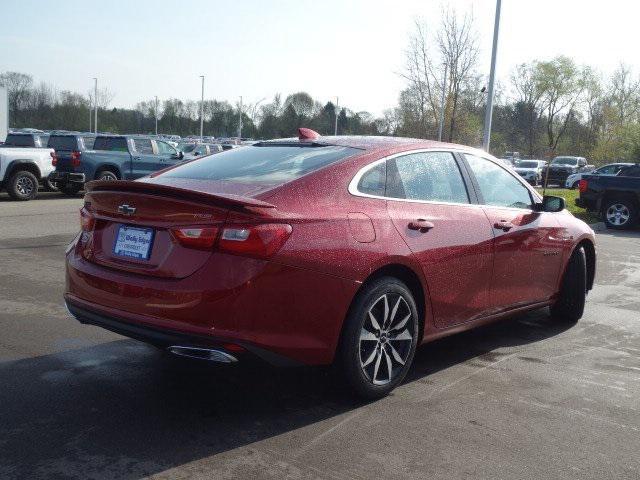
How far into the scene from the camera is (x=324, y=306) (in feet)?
12.4

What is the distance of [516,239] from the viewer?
5352 millimetres

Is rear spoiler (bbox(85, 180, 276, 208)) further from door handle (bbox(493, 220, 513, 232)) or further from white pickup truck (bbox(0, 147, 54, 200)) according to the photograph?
white pickup truck (bbox(0, 147, 54, 200))

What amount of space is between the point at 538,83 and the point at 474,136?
910 centimetres

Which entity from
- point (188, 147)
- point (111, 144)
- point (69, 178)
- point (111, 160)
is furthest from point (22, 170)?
point (188, 147)

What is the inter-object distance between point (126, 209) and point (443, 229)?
2016 mm

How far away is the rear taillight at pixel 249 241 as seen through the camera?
3.50 metres

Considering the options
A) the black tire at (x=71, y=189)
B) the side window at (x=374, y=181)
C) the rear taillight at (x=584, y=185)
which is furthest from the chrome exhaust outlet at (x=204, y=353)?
the black tire at (x=71, y=189)

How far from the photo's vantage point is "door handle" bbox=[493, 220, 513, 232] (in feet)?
16.9

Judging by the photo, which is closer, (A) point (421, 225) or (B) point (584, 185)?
(A) point (421, 225)

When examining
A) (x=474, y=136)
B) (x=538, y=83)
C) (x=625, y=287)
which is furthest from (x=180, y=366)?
(x=538, y=83)

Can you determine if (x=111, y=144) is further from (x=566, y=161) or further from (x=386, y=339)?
(x=566, y=161)

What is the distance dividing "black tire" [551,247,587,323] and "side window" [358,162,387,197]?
2.66m

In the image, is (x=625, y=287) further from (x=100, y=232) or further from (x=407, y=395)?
(x=100, y=232)

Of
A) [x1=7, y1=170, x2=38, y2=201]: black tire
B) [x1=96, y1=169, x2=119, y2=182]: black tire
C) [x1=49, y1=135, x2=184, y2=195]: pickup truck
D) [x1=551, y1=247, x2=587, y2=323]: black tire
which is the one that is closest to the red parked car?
[x1=551, y1=247, x2=587, y2=323]: black tire
